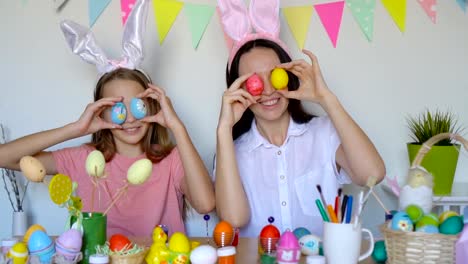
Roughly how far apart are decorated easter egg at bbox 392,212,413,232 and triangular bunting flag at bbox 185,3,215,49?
1.16m

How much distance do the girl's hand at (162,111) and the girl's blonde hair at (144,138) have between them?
71 millimetres

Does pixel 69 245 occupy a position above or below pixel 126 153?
below

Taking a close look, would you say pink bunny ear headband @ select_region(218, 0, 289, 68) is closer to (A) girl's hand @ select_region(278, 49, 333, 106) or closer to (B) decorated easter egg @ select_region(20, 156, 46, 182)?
(A) girl's hand @ select_region(278, 49, 333, 106)

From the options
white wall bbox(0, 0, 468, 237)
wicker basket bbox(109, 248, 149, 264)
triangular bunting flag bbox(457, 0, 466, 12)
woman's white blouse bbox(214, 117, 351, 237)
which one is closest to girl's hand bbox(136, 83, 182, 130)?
woman's white blouse bbox(214, 117, 351, 237)

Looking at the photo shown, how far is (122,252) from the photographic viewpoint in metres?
1.05

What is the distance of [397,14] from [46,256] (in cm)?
146

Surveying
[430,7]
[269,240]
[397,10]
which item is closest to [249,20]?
[397,10]

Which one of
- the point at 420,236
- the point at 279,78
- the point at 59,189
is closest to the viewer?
the point at 420,236

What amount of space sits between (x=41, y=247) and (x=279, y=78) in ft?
2.53

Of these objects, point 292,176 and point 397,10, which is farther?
point 397,10

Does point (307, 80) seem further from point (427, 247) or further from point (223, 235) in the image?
point (427, 247)

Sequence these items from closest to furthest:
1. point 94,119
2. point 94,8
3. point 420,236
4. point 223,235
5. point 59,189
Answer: point 420,236 < point 59,189 < point 223,235 < point 94,119 < point 94,8

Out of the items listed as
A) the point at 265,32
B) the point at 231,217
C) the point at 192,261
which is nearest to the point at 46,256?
the point at 192,261

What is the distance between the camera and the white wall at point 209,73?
1.92 m
